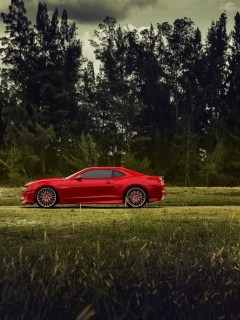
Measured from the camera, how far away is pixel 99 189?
63.9 ft

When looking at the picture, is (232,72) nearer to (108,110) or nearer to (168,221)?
(108,110)

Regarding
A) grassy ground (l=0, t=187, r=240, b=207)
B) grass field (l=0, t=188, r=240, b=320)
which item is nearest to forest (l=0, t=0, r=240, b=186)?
grassy ground (l=0, t=187, r=240, b=207)

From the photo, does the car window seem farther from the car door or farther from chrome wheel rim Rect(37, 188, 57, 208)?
chrome wheel rim Rect(37, 188, 57, 208)

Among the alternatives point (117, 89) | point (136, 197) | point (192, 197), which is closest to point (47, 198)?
point (136, 197)

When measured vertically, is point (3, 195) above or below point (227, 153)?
below

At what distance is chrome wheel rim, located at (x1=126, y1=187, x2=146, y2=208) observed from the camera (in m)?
19.4

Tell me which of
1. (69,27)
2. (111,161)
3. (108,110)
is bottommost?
(111,161)

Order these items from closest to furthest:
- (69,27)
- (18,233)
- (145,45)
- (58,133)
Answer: (18,233)
(58,133)
(69,27)
(145,45)

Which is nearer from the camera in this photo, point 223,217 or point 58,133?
point 223,217

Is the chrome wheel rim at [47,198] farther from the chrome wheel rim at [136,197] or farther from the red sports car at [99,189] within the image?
the chrome wheel rim at [136,197]

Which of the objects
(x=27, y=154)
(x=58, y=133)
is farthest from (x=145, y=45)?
(x=27, y=154)

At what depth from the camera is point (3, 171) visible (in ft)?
150

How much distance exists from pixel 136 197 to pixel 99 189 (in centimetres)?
125

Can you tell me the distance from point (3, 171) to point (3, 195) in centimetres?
2046
